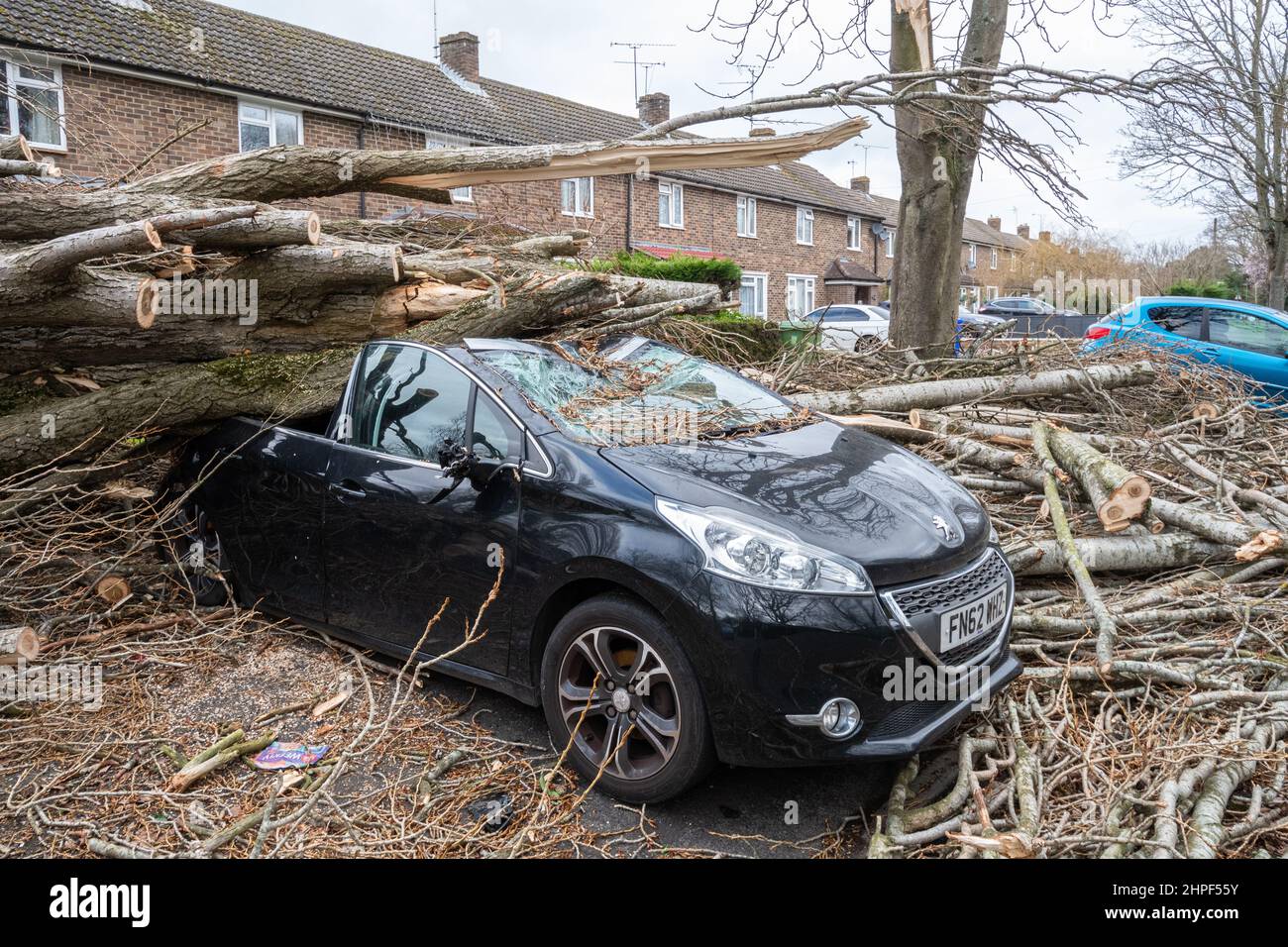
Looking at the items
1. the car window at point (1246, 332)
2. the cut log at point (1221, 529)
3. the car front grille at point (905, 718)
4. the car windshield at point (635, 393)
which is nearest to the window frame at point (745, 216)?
the car window at point (1246, 332)

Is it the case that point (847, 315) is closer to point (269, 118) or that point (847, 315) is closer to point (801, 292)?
point (801, 292)

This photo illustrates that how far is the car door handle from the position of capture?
436cm

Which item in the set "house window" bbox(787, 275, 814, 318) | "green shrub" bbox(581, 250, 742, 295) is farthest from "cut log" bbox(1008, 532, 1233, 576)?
"house window" bbox(787, 275, 814, 318)

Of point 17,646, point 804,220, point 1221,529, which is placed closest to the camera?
point 17,646

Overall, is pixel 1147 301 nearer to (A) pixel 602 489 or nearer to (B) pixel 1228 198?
(A) pixel 602 489

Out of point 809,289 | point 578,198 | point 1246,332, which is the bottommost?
point 1246,332

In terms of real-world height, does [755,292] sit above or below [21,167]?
above

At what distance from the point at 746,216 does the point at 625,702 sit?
1245 inches

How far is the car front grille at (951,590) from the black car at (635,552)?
1 centimetres

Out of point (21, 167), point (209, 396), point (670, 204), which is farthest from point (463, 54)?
point (209, 396)

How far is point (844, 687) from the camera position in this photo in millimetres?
3096

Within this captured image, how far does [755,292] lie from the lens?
3394 centimetres

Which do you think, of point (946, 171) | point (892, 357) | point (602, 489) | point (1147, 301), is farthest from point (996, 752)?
point (1147, 301)

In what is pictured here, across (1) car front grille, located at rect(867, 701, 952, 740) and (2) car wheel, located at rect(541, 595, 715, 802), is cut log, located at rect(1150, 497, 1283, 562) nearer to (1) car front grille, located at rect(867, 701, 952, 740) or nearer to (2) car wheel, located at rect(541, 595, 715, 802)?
(1) car front grille, located at rect(867, 701, 952, 740)
